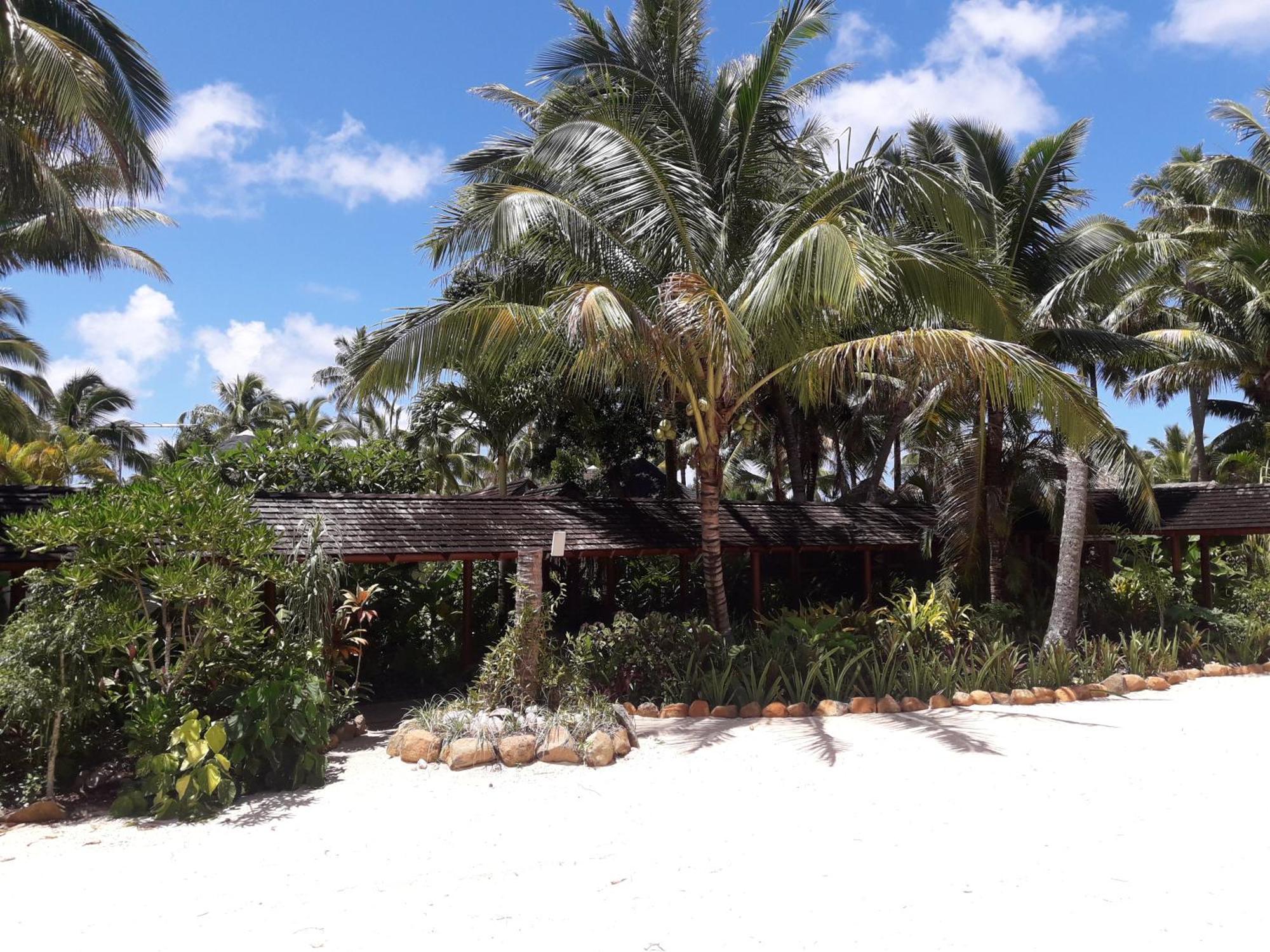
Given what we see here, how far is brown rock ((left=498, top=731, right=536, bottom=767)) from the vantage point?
24.8 feet

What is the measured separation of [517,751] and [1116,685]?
24.8 feet

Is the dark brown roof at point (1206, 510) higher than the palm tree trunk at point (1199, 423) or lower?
lower

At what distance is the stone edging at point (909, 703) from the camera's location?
9172 mm

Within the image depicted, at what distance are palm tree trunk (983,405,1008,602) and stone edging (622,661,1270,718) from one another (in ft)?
7.46

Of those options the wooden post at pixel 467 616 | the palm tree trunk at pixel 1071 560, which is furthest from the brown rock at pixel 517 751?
the palm tree trunk at pixel 1071 560

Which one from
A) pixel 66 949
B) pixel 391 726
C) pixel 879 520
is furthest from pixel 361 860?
pixel 879 520

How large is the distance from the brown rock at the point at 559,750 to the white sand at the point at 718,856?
22 cm

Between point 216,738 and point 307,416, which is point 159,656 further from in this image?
point 307,416

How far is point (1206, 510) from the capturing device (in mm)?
13812

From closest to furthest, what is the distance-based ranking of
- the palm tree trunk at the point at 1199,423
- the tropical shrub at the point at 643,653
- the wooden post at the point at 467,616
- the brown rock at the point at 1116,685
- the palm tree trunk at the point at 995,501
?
the tropical shrub at the point at 643,653 < the brown rock at the point at 1116,685 < the wooden post at the point at 467,616 < the palm tree trunk at the point at 995,501 < the palm tree trunk at the point at 1199,423

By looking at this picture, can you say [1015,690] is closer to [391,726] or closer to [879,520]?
[879,520]

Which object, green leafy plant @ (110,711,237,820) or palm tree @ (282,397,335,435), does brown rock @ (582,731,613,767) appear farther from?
palm tree @ (282,397,335,435)

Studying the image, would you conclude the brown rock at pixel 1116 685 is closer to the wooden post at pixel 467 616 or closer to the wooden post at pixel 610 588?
the wooden post at pixel 610 588

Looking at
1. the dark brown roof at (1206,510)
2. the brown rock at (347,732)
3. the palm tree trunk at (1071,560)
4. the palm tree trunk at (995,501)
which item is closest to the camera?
the brown rock at (347,732)
